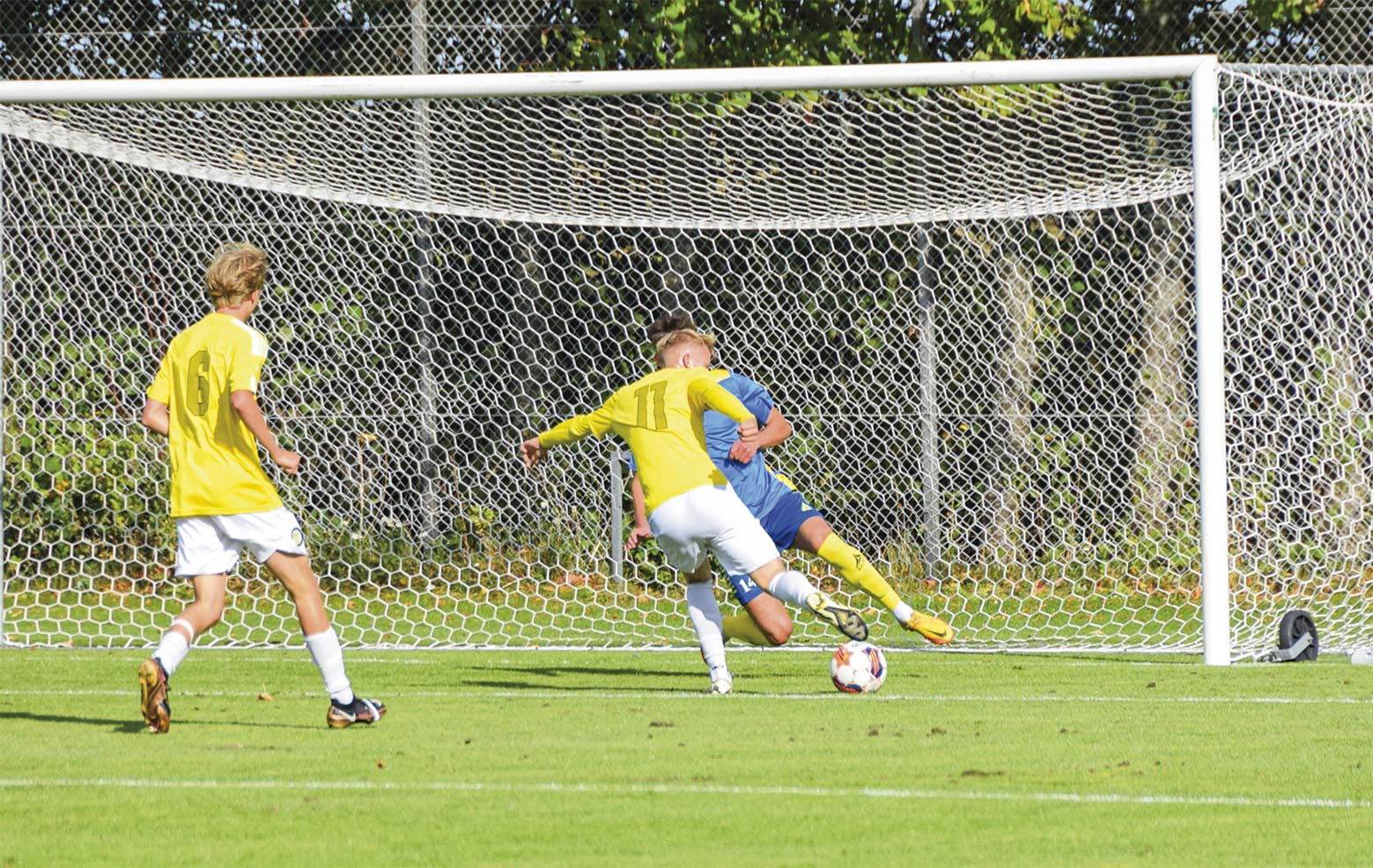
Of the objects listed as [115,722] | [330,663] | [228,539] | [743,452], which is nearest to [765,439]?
[743,452]

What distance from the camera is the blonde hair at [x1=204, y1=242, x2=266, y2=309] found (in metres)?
6.09

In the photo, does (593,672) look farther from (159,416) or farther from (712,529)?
(159,416)

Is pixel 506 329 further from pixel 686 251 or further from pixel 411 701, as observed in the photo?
pixel 411 701

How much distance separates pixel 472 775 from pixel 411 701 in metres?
2.00

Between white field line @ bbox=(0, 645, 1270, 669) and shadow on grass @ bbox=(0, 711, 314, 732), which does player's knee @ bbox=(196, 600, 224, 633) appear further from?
white field line @ bbox=(0, 645, 1270, 669)

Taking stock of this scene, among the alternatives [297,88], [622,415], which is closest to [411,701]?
[622,415]

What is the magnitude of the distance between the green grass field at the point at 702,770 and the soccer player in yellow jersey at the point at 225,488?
1.17ft

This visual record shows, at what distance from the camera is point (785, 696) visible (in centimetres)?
711

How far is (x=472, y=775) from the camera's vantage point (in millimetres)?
5059

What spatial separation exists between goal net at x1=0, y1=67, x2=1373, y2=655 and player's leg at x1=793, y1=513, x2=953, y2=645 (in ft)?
5.04

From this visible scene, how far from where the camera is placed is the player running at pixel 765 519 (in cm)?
737

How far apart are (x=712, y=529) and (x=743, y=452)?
A: 0.56 meters

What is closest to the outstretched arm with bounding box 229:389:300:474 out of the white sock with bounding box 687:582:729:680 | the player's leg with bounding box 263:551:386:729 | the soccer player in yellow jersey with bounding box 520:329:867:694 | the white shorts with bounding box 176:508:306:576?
the white shorts with bounding box 176:508:306:576

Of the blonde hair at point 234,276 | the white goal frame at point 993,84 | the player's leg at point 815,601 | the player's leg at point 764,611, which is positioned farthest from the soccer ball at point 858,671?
the blonde hair at point 234,276
